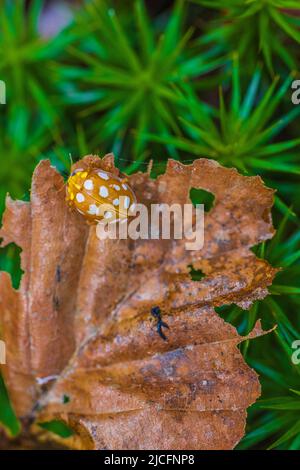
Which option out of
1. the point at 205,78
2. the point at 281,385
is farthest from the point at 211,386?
the point at 205,78

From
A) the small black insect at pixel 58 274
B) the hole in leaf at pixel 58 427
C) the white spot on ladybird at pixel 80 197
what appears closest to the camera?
the white spot on ladybird at pixel 80 197

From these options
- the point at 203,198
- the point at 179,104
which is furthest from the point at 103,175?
the point at 179,104

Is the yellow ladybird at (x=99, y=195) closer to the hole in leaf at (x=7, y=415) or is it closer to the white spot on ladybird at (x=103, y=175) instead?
the white spot on ladybird at (x=103, y=175)

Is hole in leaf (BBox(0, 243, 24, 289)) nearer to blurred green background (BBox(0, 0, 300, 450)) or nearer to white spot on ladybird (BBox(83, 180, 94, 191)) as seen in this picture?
blurred green background (BBox(0, 0, 300, 450))

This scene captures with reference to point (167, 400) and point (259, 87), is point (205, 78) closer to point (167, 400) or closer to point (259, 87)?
point (259, 87)

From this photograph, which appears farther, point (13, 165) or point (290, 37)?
point (13, 165)

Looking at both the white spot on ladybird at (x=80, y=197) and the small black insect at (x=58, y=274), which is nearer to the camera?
the white spot on ladybird at (x=80, y=197)

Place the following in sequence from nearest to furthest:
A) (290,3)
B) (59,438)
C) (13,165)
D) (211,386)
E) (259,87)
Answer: (211,386) → (290,3) → (59,438) → (259,87) → (13,165)

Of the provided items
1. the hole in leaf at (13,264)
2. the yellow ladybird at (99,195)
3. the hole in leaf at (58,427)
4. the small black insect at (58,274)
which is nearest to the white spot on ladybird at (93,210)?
the yellow ladybird at (99,195)
